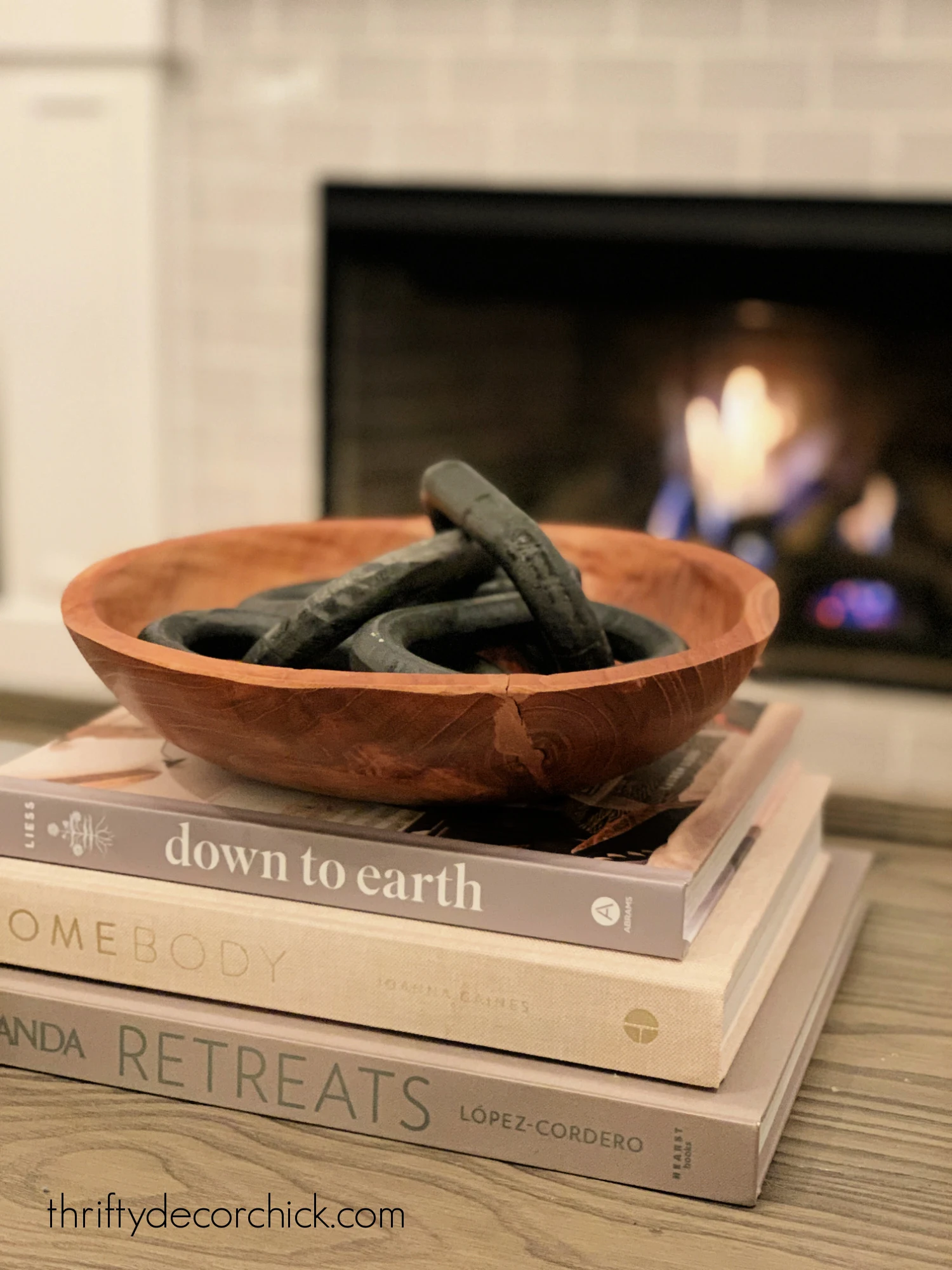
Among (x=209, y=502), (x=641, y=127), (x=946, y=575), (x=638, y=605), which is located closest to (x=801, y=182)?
(x=641, y=127)

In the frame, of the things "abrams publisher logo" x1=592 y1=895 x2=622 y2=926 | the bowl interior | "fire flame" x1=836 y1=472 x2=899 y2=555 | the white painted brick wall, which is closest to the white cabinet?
the white painted brick wall

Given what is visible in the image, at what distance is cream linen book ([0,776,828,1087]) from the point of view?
51 cm

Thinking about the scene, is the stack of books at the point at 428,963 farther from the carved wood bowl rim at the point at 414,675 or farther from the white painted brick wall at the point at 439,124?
the white painted brick wall at the point at 439,124

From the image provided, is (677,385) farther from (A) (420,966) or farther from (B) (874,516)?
(A) (420,966)

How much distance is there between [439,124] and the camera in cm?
185

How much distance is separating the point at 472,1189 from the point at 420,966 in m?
0.08

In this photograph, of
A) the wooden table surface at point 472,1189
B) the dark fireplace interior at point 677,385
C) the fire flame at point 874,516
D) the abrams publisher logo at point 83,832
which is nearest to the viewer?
the wooden table surface at point 472,1189

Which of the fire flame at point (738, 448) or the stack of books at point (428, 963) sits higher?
the fire flame at point (738, 448)

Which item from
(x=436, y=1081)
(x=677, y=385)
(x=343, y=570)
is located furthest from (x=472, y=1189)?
(x=677, y=385)

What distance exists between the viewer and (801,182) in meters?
1.74

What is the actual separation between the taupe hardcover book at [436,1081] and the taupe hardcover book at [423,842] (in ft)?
0.16

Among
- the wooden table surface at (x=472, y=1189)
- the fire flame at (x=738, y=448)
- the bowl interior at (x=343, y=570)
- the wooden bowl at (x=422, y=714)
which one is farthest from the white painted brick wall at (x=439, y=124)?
the wooden table surface at (x=472, y=1189)

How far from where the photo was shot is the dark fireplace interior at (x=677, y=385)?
6.14ft

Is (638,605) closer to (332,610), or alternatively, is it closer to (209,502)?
(332,610)
